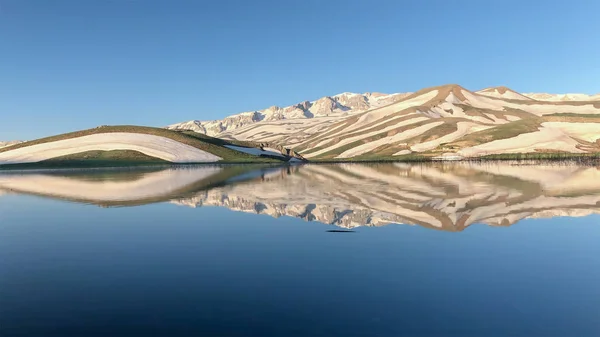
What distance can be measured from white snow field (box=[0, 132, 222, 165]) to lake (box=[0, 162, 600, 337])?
134814 millimetres

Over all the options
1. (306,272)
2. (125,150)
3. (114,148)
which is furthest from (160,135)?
(306,272)

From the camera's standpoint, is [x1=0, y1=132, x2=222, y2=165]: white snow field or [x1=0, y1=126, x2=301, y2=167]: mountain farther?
[x1=0, y1=132, x2=222, y2=165]: white snow field

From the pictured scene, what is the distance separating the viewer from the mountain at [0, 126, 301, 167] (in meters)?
158

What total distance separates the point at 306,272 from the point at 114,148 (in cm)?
16841

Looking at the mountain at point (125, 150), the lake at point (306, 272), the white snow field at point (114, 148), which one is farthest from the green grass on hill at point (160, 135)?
the lake at point (306, 272)

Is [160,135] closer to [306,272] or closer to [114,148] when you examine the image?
[114,148]

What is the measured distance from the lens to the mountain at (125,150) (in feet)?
518

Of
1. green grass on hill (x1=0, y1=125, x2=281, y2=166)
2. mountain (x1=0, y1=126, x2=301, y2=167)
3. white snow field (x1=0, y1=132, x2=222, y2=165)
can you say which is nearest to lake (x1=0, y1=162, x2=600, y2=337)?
mountain (x1=0, y1=126, x2=301, y2=167)

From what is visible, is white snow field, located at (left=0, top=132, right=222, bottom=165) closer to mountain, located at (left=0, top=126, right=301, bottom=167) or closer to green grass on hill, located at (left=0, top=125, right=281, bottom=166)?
mountain, located at (left=0, top=126, right=301, bottom=167)

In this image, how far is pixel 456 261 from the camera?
18250mm

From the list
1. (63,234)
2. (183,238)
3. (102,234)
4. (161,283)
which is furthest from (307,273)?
(63,234)

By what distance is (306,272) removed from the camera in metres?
16.9

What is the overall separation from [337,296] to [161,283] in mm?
6413

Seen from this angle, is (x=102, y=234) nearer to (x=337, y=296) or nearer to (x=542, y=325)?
(x=337, y=296)
